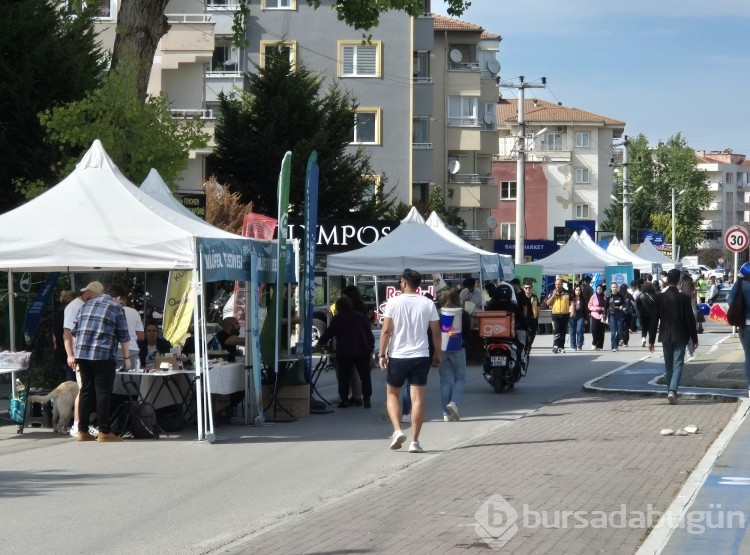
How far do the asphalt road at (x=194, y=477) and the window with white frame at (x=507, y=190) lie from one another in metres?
84.6

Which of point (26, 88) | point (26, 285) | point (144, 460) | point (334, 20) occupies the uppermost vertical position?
point (334, 20)

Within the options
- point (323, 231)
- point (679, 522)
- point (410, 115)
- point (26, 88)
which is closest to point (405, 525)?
point (679, 522)

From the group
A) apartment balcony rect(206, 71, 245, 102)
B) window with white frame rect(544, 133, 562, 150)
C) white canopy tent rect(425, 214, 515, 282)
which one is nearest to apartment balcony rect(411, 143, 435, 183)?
apartment balcony rect(206, 71, 245, 102)

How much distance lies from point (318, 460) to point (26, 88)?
19132 mm

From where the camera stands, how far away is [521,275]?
40.7 meters

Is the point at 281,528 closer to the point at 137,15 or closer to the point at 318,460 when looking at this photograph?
the point at 318,460

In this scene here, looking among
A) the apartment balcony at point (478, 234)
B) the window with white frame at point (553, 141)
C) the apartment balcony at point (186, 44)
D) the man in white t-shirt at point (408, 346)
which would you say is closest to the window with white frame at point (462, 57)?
the apartment balcony at point (478, 234)

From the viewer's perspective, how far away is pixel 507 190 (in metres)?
104

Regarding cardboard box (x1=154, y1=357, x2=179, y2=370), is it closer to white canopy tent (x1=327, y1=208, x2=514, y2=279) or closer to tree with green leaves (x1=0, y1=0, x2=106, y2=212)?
white canopy tent (x1=327, y1=208, x2=514, y2=279)

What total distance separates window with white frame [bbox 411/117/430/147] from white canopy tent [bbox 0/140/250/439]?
49037mm

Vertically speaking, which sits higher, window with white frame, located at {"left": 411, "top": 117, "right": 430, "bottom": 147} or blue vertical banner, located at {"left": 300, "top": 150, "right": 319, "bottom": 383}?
window with white frame, located at {"left": 411, "top": 117, "right": 430, "bottom": 147}

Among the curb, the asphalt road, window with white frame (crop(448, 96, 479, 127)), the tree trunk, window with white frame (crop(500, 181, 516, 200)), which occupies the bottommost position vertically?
the asphalt road

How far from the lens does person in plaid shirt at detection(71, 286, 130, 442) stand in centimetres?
1460

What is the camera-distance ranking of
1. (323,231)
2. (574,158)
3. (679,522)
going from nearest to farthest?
(679,522)
(323,231)
(574,158)
